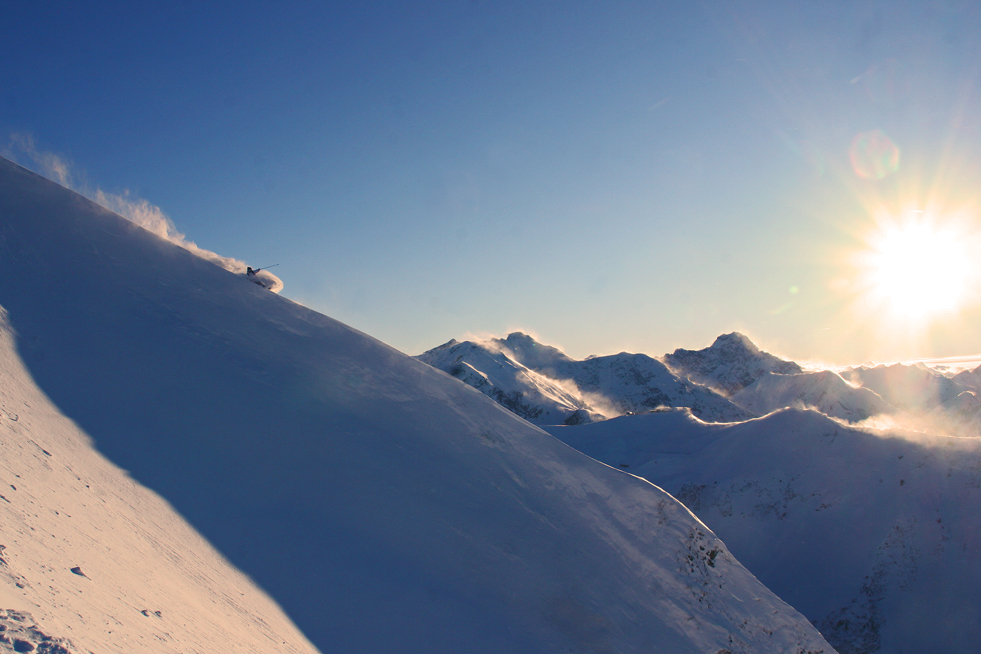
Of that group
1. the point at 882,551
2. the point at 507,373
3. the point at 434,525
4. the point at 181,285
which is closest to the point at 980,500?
the point at 882,551

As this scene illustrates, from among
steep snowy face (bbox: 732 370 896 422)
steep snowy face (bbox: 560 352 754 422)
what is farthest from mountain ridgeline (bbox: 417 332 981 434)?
steep snowy face (bbox: 560 352 754 422)

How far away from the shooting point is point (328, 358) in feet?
55.9

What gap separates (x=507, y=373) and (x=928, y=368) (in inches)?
3821

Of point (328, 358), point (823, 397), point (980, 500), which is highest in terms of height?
point (823, 397)

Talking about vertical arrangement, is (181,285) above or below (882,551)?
below

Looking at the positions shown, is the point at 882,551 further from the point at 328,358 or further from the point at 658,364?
the point at 658,364

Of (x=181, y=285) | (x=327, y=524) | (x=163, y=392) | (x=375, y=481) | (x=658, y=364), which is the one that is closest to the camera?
(x=327, y=524)

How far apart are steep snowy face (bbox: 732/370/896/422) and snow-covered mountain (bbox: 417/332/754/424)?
6.63 meters

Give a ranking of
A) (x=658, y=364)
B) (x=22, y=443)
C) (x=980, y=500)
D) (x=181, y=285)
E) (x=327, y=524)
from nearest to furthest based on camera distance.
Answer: (x=22, y=443)
(x=327, y=524)
(x=181, y=285)
(x=980, y=500)
(x=658, y=364)

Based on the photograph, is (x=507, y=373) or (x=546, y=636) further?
(x=507, y=373)

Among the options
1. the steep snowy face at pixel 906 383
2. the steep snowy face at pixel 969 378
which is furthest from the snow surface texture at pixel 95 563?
the steep snowy face at pixel 969 378

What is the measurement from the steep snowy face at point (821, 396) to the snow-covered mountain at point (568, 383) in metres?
6.63

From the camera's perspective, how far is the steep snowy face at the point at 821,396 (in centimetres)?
8869

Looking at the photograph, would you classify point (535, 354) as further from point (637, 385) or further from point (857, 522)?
point (857, 522)
